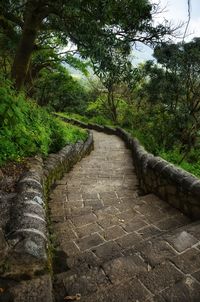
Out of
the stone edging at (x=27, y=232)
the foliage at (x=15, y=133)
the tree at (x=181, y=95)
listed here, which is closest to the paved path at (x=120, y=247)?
the stone edging at (x=27, y=232)

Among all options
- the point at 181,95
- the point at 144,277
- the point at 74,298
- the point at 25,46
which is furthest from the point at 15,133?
the point at 181,95

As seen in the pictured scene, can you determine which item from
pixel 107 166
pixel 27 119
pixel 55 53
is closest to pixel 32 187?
pixel 27 119

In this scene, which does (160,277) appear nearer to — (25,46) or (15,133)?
(15,133)

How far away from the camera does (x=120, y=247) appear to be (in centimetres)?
338

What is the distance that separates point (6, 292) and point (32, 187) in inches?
60.8

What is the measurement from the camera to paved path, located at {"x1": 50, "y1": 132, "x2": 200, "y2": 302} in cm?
236

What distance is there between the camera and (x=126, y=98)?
75.7ft

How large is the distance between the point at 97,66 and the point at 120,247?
4608 mm

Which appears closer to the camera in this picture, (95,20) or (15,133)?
(15,133)

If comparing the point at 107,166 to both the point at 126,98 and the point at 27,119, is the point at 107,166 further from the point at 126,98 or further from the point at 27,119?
the point at 126,98

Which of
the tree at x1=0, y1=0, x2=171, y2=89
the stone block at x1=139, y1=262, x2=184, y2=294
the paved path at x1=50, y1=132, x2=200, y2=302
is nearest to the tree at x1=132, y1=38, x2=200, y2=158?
the tree at x1=0, y1=0, x2=171, y2=89

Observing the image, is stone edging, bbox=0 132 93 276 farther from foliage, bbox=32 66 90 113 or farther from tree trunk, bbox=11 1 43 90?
foliage, bbox=32 66 90 113

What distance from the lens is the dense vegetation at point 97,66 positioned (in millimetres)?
5724

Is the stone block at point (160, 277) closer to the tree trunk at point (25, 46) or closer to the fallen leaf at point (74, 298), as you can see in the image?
the fallen leaf at point (74, 298)
